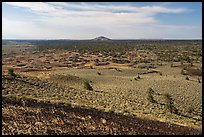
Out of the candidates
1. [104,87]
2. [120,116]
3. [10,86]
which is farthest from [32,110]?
[104,87]

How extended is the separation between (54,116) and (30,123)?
130cm

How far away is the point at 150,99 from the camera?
1983cm

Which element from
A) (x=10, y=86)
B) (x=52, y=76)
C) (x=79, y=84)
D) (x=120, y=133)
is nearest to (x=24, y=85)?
(x=10, y=86)

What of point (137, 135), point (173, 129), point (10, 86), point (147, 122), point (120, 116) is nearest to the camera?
point (137, 135)

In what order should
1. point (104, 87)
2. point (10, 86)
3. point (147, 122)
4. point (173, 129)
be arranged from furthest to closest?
point (104, 87)
point (10, 86)
point (147, 122)
point (173, 129)

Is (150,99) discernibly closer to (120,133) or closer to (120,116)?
(120,116)

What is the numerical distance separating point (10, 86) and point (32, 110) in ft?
24.4

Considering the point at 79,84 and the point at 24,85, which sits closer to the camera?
the point at 24,85

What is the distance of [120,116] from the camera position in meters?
13.4

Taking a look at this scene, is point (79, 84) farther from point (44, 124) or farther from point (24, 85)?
point (44, 124)

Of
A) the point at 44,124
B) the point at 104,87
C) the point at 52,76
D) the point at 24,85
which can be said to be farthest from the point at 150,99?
the point at 52,76

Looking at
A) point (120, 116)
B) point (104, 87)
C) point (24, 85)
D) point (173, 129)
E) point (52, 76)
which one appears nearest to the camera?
point (173, 129)

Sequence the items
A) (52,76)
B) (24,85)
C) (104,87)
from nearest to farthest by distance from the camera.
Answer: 1. (24,85)
2. (104,87)
3. (52,76)

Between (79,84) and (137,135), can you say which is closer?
(137,135)
